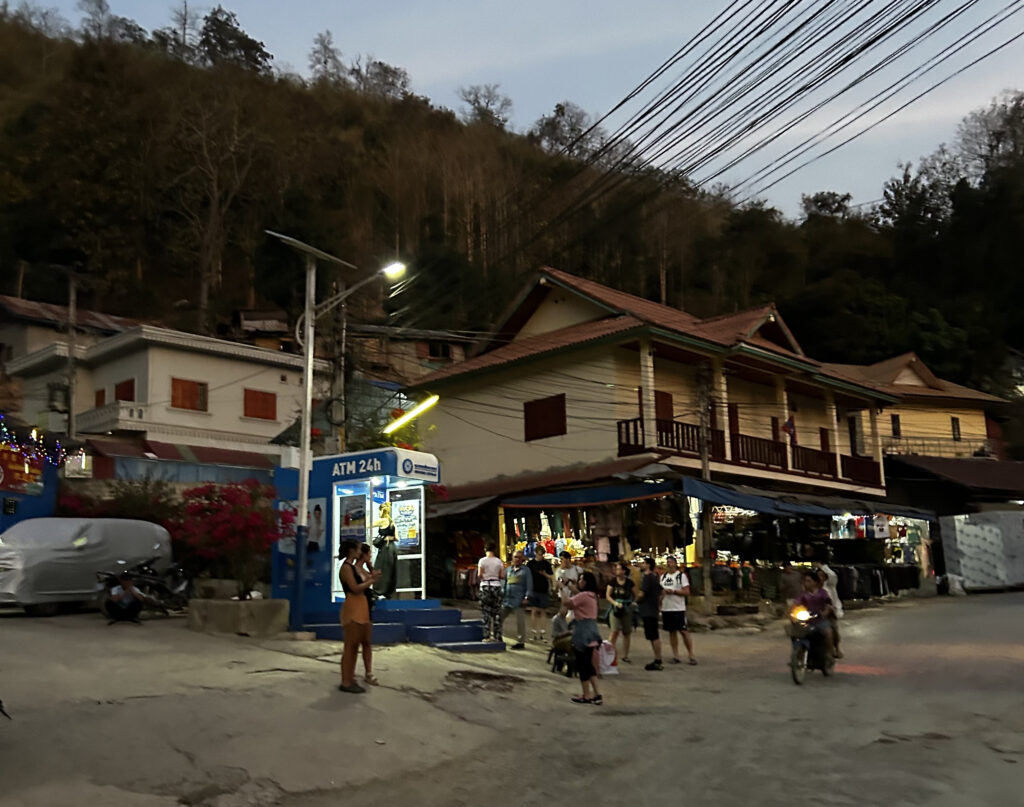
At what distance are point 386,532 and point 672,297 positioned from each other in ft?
→ 133

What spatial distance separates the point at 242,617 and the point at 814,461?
2158 centimetres

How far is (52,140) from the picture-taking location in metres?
42.1

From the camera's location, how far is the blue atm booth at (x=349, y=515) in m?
15.7

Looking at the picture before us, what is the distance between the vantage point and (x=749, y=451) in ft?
90.0

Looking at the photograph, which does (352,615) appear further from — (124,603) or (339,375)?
(339,375)

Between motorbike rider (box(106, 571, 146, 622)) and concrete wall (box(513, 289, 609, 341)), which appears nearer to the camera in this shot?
motorbike rider (box(106, 571, 146, 622))

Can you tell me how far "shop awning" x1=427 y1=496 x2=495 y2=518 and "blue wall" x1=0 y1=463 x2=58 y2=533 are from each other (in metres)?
8.94

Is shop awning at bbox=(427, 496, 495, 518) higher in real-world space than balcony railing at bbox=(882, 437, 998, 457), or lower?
lower

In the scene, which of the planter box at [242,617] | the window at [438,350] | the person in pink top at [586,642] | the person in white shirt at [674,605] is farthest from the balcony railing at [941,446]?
the planter box at [242,617]

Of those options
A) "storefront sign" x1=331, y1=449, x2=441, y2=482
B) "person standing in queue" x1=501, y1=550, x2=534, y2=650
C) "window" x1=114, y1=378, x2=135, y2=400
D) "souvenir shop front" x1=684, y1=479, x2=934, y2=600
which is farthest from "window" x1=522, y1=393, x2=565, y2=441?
"window" x1=114, y1=378, x2=135, y2=400

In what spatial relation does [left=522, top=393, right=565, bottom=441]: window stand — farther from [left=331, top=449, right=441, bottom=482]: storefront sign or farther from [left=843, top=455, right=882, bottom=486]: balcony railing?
[left=843, top=455, right=882, bottom=486]: balcony railing

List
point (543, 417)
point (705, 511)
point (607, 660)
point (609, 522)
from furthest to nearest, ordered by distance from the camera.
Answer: point (543, 417) < point (609, 522) < point (705, 511) < point (607, 660)

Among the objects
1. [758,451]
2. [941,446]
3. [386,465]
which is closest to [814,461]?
[758,451]

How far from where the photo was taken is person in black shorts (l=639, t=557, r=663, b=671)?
582 inches
